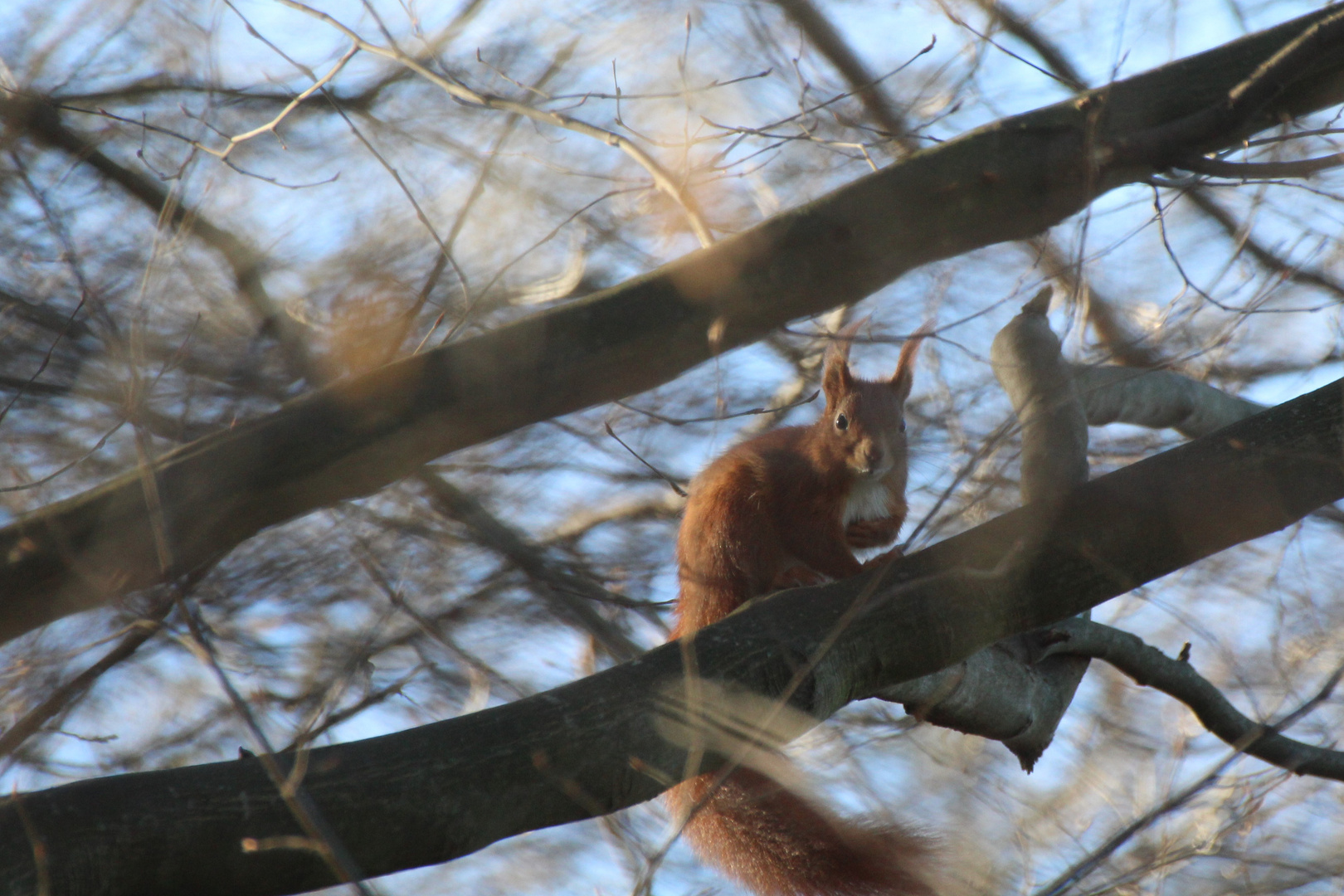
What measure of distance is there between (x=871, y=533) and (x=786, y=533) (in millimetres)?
423

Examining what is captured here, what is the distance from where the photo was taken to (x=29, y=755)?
391cm

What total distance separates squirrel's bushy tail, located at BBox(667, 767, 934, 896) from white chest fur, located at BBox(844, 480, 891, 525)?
38.4 inches

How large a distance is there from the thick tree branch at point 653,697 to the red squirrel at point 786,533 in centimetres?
52

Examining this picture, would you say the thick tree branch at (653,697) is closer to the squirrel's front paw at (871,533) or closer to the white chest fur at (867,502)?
the white chest fur at (867,502)

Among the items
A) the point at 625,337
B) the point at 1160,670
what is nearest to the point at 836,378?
the point at 625,337

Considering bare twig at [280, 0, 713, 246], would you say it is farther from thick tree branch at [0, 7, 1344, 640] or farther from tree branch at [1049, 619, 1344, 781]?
tree branch at [1049, 619, 1344, 781]

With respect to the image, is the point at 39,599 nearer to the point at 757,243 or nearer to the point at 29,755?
the point at 29,755

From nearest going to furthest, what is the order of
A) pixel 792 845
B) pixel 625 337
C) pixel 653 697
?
pixel 653 697
pixel 792 845
pixel 625 337

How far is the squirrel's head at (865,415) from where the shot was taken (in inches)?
135

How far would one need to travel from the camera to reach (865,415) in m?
3.51

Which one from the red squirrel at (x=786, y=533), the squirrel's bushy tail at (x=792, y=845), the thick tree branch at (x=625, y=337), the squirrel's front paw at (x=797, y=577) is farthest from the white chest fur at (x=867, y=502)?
the squirrel's bushy tail at (x=792, y=845)

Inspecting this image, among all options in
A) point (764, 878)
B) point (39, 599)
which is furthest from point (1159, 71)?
point (39, 599)

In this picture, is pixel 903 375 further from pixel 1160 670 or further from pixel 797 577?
pixel 1160 670

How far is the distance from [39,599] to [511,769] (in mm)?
1551
